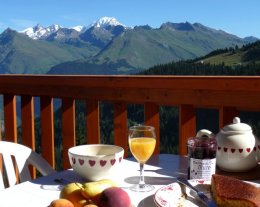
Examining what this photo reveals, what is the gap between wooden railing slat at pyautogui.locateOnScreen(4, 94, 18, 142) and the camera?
285cm

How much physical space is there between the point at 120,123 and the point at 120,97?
0.17 metres

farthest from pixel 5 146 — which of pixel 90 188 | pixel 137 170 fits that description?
pixel 90 188

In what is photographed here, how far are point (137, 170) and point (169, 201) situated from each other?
389 millimetres

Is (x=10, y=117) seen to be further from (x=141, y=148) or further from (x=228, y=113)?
(x=141, y=148)

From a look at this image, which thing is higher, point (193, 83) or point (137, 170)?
point (193, 83)

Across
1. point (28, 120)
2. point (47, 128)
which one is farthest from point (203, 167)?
point (28, 120)

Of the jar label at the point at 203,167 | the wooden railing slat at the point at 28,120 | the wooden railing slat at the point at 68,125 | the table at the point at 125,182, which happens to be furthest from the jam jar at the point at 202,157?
the wooden railing slat at the point at 28,120

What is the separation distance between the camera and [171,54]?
7810 inches

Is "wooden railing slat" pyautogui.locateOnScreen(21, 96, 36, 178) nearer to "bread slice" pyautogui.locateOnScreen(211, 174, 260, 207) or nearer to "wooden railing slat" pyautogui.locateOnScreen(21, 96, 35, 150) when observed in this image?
"wooden railing slat" pyautogui.locateOnScreen(21, 96, 35, 150)

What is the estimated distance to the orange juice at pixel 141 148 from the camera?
124 centimetres

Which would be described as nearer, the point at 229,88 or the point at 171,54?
the point at 229,88

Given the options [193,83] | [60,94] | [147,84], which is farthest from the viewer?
[60,94]

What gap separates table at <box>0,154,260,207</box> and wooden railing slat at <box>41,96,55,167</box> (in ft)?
4.04

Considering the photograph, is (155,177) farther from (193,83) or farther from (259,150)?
(193,83)
